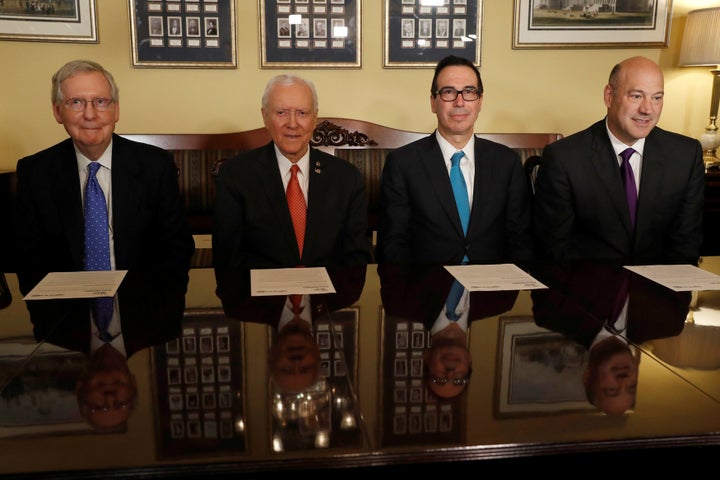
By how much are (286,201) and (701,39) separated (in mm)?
2783

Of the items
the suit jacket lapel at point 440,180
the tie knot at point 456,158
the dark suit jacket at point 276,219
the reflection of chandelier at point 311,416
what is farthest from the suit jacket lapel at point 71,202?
the reflection of chandelier at point 311,416

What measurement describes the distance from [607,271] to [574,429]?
3.24 ft

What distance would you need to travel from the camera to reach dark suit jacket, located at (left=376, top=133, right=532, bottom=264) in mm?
2422

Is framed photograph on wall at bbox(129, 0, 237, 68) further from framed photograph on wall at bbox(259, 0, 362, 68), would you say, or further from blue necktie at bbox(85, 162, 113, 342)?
blue necktie at bbox(85, 162, 113, 342)

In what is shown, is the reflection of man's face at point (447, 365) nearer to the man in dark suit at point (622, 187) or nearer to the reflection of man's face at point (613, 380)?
the reflection of man's face at point (613, 380)

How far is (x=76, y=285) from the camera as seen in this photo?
5.45 feet

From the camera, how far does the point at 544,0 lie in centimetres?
395

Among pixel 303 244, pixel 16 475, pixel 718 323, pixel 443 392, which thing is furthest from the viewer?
pixel 303 244

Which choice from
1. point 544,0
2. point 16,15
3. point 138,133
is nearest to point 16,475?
point 138,133

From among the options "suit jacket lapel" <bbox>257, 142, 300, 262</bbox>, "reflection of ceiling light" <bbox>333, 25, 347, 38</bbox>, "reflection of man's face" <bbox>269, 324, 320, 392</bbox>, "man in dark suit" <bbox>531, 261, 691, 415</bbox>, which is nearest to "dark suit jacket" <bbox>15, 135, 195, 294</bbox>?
"suit jacket lapel" <bbox>257, 142, 300, 262</bbox>

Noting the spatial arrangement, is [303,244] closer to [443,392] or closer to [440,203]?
[440,203]

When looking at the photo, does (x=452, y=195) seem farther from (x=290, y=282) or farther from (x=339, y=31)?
(x=339, y=31)

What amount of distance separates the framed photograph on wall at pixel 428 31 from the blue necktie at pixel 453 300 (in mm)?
2511

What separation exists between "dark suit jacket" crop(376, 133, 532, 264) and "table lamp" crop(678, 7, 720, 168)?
1.96 metres
